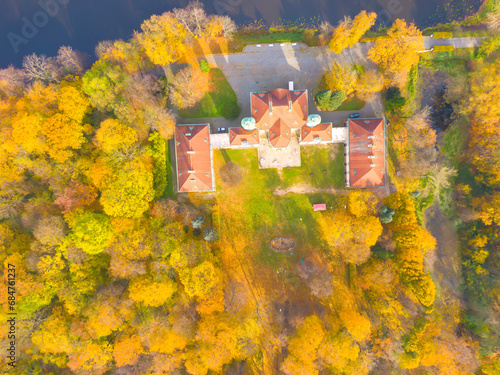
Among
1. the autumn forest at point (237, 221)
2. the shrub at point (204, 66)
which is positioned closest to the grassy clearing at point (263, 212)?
the autumn forest at point (237, 221)

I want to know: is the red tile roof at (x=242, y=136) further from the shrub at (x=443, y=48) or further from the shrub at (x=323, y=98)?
the shrub at (x=443, y=48)

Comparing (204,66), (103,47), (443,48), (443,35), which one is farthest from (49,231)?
(443,35)

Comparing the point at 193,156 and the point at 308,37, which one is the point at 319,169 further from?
the point at 308,37

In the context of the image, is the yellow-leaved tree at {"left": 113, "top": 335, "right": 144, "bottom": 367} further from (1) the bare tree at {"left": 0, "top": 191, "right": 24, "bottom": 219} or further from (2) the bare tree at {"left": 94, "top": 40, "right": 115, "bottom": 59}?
(2) the bare tree at {"left": 94, "top": 40, "right": 115, "bottom": 59}

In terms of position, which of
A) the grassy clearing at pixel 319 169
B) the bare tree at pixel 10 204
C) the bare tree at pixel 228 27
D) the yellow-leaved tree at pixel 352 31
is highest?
the bare tree at pixel 228 27

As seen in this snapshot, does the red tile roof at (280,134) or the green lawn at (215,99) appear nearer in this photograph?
the red tile roof at (280,134)

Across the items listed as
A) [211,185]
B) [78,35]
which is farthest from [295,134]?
[78,35]

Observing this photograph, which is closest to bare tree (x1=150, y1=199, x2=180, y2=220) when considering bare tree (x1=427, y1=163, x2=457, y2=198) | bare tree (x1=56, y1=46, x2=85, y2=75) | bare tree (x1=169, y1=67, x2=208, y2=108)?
bare tree (x1=169, y1=67, x2=208, y2=108)

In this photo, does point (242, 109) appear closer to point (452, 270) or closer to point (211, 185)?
point (211, 185)
